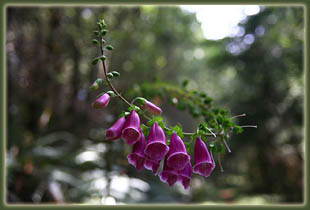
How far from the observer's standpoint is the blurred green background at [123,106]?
1.64 meters

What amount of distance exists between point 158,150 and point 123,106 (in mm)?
774

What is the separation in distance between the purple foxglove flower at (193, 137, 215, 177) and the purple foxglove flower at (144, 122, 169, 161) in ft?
0.23

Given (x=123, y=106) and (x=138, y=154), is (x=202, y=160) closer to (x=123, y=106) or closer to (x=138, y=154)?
(x=138, y=154)

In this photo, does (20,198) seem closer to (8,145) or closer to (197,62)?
(8,145)

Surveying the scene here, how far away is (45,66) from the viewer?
89.4 inches

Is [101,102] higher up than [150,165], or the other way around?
[101,102]

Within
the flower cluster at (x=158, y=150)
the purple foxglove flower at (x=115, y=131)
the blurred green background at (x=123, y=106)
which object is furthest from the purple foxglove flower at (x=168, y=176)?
the blurred green background at (x=123, y=106)

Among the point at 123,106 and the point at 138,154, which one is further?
the point at 123,106

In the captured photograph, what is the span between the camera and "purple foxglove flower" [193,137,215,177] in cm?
52

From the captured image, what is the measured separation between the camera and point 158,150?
0.50 metres

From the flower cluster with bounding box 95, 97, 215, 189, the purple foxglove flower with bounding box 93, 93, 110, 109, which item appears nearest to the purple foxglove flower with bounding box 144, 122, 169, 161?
the flower cluster with bounding box 95, 97, 215, 189

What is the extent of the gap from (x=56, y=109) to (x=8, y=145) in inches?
28.9

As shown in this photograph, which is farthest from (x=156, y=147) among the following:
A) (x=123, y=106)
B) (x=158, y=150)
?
(x=123, y=106)

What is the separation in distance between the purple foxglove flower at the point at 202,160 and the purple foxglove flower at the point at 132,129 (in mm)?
121
